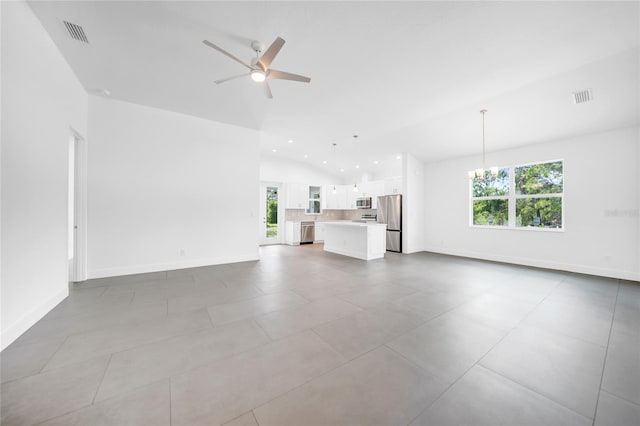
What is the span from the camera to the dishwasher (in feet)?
28.9

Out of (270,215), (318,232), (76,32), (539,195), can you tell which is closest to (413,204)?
(539,195)

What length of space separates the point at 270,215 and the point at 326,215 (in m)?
2.50

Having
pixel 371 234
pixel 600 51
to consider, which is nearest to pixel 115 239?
pixel 371 234

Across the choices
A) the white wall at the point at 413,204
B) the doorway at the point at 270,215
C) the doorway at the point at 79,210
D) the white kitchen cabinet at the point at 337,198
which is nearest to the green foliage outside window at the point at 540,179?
the white wall at the point at 413,204

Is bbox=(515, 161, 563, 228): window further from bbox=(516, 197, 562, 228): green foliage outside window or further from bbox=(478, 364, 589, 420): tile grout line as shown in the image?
bbox=(478, 364, 589, 420): tile grout line

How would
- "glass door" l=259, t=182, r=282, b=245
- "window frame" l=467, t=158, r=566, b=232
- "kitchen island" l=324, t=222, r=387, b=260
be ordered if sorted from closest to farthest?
1. "window frame" l=467, t=158, r=566, b=232
2. "kitchen island" l=324, t=222, r=387, b=260
3. "glass door" l=259, t=182, r=282, b=245

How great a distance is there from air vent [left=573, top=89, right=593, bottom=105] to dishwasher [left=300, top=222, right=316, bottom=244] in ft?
→ 23.9

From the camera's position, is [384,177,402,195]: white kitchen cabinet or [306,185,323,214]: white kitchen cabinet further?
[306,185,323,214]: white kitchen cabinet

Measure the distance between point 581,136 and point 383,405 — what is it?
21.3 ft

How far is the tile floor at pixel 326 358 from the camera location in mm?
1364

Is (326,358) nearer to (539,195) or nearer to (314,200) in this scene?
(539,195)

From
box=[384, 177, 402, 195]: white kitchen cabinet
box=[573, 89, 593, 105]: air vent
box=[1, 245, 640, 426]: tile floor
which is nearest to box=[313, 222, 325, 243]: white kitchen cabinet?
box=[384, 177, 402, 195]: white kitchen cabinet

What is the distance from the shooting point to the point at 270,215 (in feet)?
29.1

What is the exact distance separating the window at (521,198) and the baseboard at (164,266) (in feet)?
20.1
